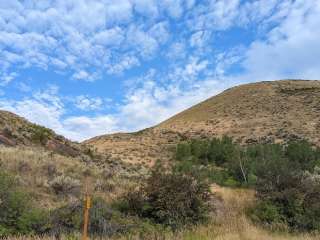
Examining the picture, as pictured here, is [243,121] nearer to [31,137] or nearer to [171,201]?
[31,137]

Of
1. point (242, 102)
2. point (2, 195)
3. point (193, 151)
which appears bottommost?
point (2, 195)

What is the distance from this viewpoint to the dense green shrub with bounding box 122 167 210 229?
1252 centimetres

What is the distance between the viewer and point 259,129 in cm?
6512

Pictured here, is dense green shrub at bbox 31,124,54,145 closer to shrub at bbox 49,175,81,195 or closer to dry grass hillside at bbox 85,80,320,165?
dry grass hillside at bbox 85,80,320,165

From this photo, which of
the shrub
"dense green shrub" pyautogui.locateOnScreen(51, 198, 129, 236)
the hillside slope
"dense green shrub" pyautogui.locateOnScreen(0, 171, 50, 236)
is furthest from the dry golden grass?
the hillside slope

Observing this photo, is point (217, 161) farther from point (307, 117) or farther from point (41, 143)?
point (307, 117)

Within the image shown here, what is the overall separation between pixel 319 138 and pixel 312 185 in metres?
42.0

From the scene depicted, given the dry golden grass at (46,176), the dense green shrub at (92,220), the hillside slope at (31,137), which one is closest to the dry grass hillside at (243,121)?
the hillside slope at (31,137)

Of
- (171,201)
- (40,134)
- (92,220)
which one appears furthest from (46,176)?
(40,134)

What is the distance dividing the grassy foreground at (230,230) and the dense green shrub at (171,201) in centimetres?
63

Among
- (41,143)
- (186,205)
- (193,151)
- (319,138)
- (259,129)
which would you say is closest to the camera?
(186,205)

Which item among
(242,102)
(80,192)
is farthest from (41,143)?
(242,102)

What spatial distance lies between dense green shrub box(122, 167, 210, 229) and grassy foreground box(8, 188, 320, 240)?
24.8 inches

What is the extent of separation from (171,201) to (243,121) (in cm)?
6109
